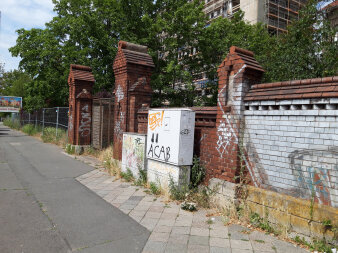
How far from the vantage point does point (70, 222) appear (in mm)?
4246

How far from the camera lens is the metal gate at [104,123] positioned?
10555mm

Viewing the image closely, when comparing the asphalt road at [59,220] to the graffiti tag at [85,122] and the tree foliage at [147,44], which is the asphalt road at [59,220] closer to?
the graffiti tag at [85,122]

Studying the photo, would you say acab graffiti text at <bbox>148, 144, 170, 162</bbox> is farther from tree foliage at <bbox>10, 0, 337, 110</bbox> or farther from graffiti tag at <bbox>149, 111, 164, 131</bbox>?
tree foliage at <bbox>10, 0, 337, 110</bbox>

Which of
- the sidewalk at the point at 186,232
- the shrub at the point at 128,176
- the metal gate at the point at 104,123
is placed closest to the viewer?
the sidewalk at the point at 186,232

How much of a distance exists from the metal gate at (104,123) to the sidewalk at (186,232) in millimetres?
5386

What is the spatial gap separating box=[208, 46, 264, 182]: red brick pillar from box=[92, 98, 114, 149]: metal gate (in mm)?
6413

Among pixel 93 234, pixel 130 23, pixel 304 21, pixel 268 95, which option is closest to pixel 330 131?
pixel 268 95

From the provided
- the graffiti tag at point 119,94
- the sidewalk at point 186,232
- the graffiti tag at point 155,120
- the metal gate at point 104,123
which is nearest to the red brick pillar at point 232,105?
the sidewalk at point 186,232

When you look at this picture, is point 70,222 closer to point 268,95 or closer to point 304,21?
point 268,95

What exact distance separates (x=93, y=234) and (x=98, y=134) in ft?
25.1

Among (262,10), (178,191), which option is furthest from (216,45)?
(262,10)

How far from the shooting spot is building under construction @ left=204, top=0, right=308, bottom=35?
125 ft

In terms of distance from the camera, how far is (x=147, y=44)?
16016 millimetres

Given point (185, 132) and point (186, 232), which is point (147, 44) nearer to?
point (185, 132)
